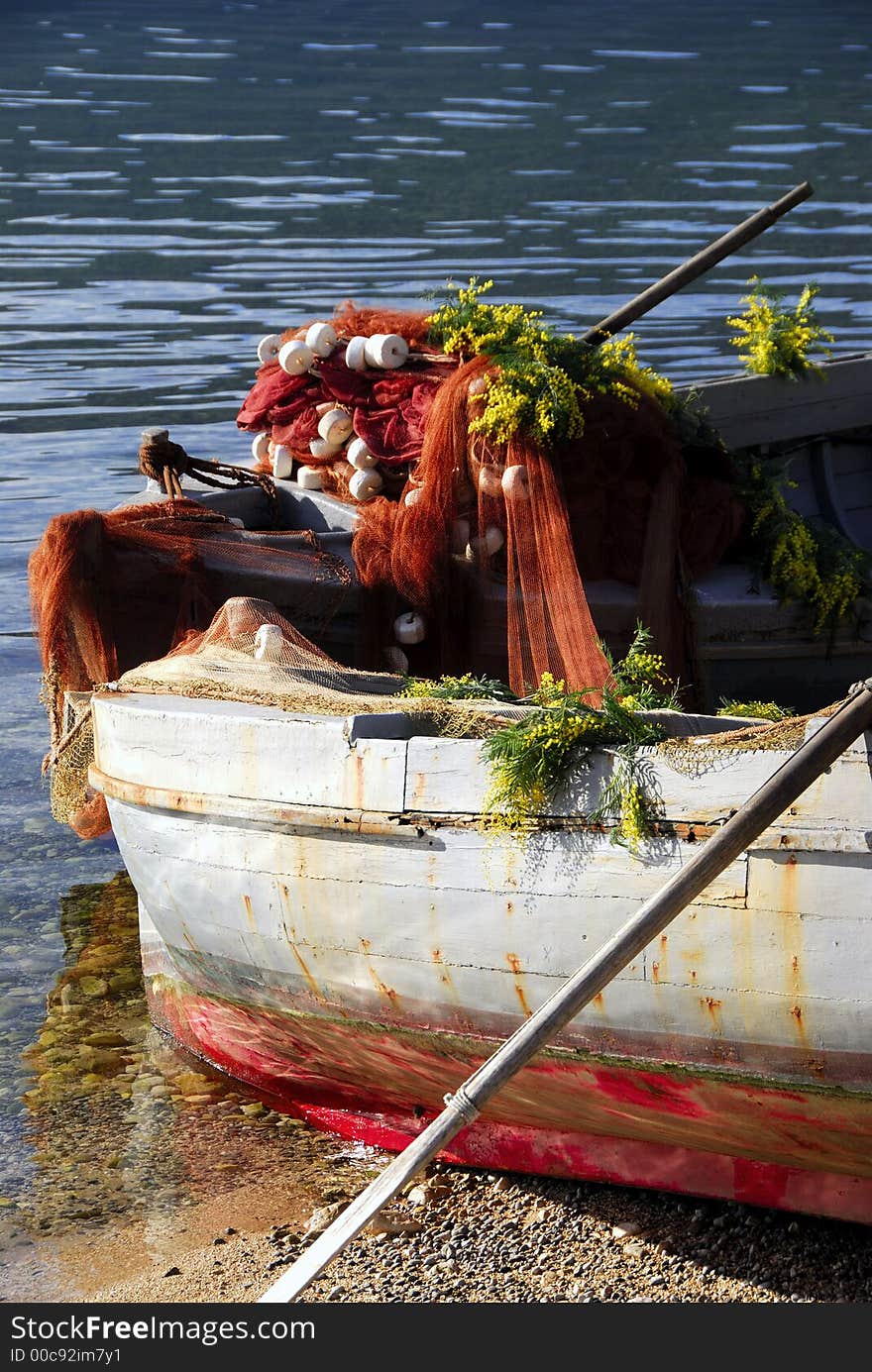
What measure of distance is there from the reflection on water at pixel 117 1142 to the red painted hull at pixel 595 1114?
8.9 inches

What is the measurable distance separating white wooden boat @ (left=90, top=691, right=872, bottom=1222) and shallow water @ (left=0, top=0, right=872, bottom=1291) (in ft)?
2.63

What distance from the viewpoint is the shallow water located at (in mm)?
6426

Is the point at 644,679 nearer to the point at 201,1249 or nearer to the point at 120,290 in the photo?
the point at 201,1249

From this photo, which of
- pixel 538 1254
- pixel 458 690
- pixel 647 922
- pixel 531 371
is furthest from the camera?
pixel 531 371

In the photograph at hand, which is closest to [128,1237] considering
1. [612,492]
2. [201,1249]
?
[201,1249]

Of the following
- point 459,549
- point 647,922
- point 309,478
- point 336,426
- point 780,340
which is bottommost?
point 647,922

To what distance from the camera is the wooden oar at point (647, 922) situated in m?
3.93

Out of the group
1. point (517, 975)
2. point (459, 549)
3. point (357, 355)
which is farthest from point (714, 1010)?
point (357, 355)

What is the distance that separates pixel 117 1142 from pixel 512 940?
1.87m

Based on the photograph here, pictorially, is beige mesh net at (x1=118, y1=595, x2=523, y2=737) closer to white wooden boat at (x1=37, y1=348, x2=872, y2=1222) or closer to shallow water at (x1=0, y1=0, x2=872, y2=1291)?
white wooden boat at (x1=37, y1=348, x2=872, y2=1222)

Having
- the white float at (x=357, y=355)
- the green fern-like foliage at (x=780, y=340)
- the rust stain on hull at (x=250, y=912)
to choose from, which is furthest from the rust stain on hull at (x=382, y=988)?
the green fern-like foliage at (x=780, y=340)

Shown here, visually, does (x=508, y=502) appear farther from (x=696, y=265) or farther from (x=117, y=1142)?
(x=117, y=1142)

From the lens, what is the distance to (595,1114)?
4.93 m

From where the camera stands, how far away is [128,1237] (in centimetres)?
511
